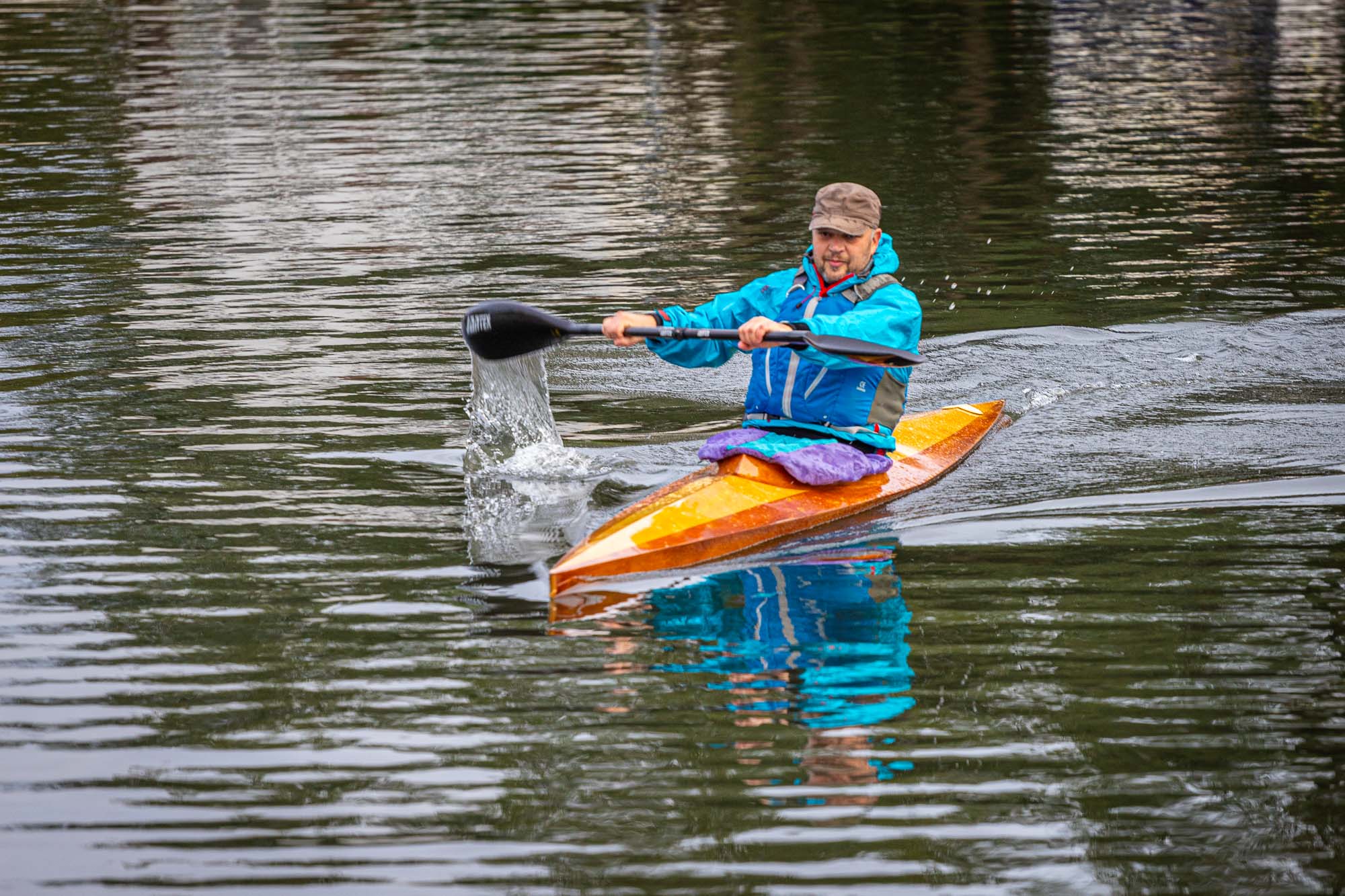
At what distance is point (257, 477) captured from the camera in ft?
25.2

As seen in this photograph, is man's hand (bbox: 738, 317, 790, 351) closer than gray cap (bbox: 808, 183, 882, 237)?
Yes

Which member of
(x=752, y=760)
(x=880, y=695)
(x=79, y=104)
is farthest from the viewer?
(x=79, y=104)

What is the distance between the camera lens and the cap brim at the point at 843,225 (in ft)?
23.4

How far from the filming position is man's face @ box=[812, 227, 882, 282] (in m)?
7.24

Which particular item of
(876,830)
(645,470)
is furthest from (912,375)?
(876,830)

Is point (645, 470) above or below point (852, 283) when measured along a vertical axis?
below

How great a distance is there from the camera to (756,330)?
270 inches

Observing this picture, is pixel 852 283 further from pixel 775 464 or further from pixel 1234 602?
pixel 1234 602

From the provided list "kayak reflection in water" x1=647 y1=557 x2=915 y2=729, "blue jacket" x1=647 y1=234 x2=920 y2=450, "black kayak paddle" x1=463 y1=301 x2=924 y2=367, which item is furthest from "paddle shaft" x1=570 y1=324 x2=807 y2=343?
"kayak reflection in water" x1=647 y1=557 x2=915 y2=729

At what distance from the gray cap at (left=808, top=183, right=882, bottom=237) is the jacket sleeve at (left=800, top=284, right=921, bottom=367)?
338mm

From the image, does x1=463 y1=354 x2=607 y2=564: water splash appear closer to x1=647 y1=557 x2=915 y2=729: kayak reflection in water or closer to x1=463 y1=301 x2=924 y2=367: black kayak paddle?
x1=463 y1=301 x2=924 y2=367: black kayak paddle

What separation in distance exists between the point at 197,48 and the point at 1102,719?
83.5ft

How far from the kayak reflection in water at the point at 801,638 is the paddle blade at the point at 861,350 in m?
0.93

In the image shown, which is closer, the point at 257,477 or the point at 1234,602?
the point at 1234,602
